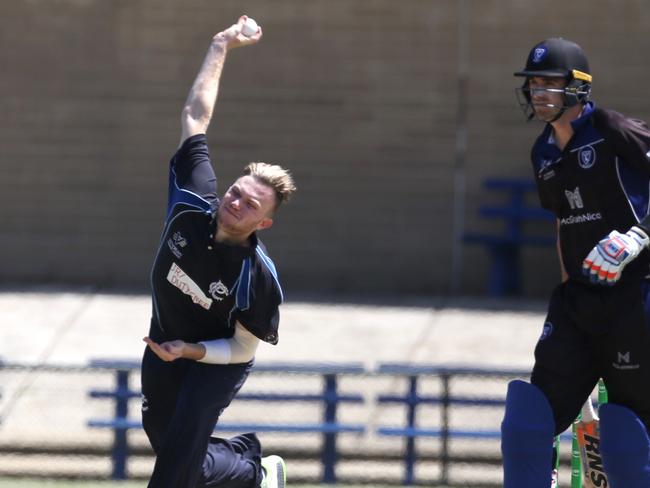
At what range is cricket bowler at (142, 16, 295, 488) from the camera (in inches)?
215

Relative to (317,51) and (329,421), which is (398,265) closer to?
(317,51)

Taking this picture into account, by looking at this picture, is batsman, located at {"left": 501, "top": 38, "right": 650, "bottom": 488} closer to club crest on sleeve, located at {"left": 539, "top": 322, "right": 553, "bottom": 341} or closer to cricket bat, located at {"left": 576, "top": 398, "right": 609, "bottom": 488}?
club crest on sleeve, located at {"left": 539, "top": 322, "right": 553, "bottom": 341}

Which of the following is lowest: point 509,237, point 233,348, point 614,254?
point 509,237

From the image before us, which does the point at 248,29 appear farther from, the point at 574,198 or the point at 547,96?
the point at 574,198

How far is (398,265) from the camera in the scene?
1314 centimetres

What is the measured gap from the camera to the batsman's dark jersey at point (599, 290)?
17.5 feet

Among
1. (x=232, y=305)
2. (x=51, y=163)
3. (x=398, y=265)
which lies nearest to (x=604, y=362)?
(x=232, y=305)

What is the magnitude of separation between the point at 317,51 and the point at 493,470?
5.26 metres

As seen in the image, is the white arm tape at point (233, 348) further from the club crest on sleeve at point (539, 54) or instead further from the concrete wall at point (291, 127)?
the concrete wall at point (291, 127)

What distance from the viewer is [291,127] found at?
42.8 feet

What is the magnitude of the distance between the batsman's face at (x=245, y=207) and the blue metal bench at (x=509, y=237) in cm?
758

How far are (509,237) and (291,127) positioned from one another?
2278 mm

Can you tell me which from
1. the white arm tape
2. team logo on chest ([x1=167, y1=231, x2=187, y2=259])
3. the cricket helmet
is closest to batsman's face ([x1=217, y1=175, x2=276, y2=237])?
team logo on chest ([x1=167, y1=231, x2=187, y2=259])

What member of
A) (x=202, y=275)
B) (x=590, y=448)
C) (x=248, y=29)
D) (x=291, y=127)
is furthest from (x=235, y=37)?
(x=291, y=127)
